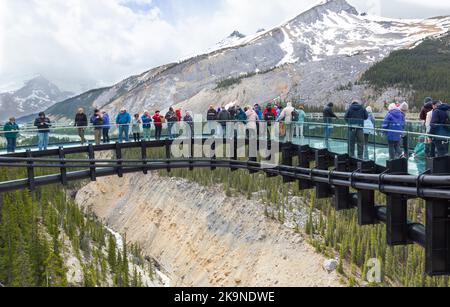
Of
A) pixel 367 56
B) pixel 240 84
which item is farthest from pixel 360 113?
pixel 367 56

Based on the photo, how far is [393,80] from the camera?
122062mm

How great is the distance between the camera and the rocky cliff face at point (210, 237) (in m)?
50.5

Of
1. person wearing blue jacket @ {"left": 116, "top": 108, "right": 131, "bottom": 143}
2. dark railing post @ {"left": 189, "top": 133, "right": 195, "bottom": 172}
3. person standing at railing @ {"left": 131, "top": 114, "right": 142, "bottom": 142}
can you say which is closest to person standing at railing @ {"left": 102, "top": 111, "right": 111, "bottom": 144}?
person wearing blue jacket @ {"left": 116, "top": 108, "right": 131, "bottom": 143}

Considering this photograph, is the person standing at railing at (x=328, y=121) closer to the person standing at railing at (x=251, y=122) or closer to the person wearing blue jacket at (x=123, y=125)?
the person standing at railing at (x=251, y=122)

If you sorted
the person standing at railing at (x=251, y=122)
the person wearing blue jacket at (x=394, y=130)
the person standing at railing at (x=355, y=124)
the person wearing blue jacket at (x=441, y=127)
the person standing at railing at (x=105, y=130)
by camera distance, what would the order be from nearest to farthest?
the person wearing blue jacket at (x=441, y=127) → the person wearing blue jacket at (x=394, y=130) → the person standing at railing at (x=355, y=124) → the person standing at railing at (x=105, y=130) → the person standing at railing at (x=251, y=122)

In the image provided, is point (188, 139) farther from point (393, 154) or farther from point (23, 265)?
point (23, 265)

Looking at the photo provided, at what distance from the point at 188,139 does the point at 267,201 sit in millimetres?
30197

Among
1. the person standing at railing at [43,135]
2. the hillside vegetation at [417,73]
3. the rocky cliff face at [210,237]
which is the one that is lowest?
the rocky cliff face at [210,237]

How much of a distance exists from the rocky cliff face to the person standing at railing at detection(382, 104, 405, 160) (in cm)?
2992

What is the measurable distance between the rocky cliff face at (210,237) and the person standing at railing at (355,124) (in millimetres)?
27362

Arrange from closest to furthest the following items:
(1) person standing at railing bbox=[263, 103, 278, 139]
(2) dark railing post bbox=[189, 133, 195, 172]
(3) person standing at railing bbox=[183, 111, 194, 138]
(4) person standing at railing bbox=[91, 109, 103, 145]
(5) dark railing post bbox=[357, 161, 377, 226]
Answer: (5) dark railing post bbox=[357, 161, 377, 226], (4) person standing at railing bbox=[91, 109, 103, 145], (1) person standing at railing bbox=[263, 103, 278, 139], (3) person standing at railing bbox=[183, 111, 194, 138], (2) dark railing post bbox=[189, 133, 195, 172]

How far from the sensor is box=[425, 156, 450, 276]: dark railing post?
13.4 meters

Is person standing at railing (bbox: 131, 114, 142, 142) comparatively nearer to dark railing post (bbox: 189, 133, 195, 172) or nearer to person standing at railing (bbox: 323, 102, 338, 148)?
dark railing post (bbox: 189, 133, 195, 172)

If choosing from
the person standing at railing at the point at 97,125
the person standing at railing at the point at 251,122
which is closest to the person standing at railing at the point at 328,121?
the person standing at railing at the point at 251,122
